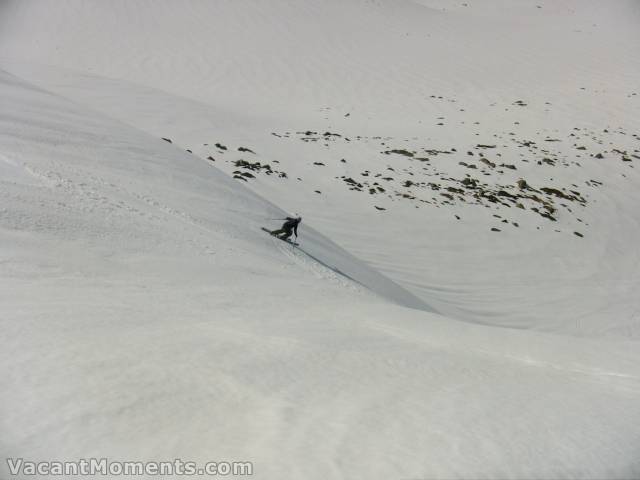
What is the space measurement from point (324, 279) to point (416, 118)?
1345 cm

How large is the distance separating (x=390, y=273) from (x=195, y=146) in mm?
5463

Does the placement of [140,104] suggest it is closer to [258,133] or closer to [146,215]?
[258,133]

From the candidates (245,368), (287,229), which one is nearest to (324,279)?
(287,229)

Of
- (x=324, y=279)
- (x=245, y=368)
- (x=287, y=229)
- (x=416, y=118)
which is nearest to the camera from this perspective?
(x=245, y=368)

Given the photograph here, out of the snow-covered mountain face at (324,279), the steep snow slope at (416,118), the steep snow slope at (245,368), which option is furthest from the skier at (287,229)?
the steep snow slope at (416,118)

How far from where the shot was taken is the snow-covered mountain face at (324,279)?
173 cm

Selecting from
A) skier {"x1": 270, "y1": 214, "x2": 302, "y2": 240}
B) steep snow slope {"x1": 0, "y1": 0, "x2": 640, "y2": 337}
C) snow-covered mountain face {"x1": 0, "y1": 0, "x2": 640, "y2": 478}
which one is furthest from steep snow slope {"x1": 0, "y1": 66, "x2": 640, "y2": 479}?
steep snow slope {"x1": 0, "y1": 0, "x2": 640, "y2": 337}

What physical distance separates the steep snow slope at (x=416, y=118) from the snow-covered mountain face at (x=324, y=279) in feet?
0.27

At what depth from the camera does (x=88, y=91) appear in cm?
1410

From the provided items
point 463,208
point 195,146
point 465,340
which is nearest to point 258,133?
point 195,146

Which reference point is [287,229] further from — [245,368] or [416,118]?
[416,118]

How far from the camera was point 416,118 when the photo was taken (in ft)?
57.7

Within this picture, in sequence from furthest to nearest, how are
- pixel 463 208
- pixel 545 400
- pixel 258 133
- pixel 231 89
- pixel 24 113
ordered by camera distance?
pixel 231 89, pixel 258 133, pixel 463 208, pixel 24 113, pixel 545 400

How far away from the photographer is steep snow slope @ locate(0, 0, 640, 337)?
29.5 feet
